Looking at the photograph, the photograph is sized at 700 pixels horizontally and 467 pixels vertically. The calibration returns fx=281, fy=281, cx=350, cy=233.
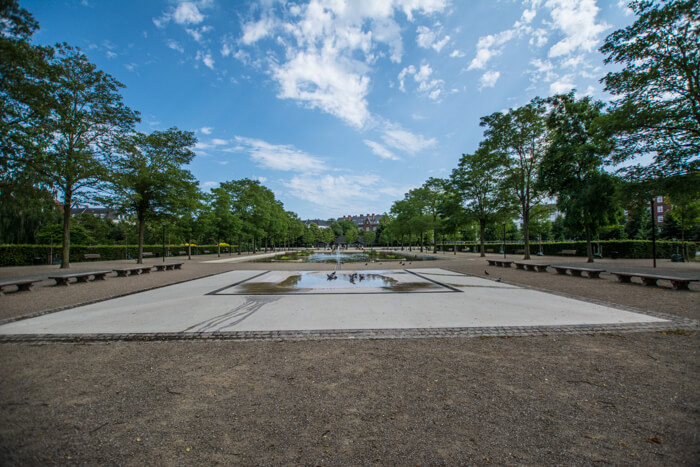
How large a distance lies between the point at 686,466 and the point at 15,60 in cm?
1736

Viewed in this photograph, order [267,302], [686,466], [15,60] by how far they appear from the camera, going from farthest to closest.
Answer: [15,60] < [267,302] < [686,466]

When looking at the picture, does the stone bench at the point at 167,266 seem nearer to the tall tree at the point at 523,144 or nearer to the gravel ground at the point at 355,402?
the gravel ground at the point at 355,402

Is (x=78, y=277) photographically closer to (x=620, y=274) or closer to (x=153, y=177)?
(x=153, y=177)

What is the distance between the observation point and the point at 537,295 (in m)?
8.86

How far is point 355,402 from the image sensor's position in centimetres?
293

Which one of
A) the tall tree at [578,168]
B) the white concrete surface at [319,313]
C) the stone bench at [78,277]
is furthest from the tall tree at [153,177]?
the tall tree at [578,168]

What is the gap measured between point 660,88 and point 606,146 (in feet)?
10.6

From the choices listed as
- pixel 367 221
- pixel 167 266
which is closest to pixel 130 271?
pixel 167 266

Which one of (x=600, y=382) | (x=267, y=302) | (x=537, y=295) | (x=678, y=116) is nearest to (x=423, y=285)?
(x=537, y=295)

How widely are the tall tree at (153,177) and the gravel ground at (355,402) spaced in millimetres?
18099

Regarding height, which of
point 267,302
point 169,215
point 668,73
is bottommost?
point 267,302

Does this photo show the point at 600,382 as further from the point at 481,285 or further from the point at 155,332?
the point at 481,285

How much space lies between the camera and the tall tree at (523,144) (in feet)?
75.0

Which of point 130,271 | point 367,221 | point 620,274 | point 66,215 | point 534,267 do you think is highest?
point 367,221
